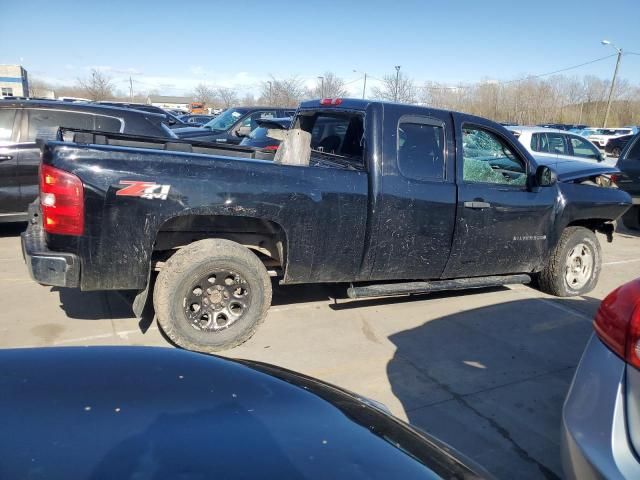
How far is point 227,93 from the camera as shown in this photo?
7069cm

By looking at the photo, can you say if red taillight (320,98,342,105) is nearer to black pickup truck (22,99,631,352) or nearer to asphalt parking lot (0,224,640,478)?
black pickup truck (22,99,631,352)

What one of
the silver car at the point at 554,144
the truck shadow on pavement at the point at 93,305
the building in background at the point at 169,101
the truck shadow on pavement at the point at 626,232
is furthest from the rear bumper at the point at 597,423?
the building in background at the point at 169,101

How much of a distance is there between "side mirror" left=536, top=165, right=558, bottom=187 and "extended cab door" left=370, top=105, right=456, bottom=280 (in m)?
1.02

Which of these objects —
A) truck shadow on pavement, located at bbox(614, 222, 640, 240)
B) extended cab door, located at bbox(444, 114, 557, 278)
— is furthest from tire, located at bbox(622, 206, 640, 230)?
extended cab door, located at bbox(444, 114, 557, 278)

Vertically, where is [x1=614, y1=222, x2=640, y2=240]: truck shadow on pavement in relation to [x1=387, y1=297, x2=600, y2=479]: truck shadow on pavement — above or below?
above

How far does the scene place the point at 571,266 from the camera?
19.2 ft

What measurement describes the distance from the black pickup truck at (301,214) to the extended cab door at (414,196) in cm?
1

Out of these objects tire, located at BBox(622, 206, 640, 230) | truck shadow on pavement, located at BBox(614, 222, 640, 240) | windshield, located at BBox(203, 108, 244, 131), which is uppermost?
windshield, located at BBox(203, 108, 244, 131)

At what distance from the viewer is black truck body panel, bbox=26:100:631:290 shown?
3.59 metres

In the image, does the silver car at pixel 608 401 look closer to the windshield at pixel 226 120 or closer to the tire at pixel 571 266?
the tire at pixel 571 266

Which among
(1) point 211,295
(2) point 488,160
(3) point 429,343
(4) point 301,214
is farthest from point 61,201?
(2) point 488,160

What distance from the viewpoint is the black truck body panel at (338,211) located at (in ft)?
11.8

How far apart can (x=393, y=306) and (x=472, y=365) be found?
132cm

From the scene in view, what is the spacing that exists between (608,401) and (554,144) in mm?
10831
